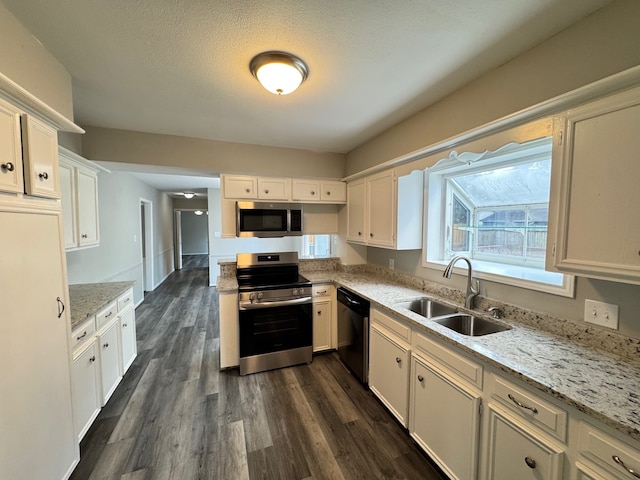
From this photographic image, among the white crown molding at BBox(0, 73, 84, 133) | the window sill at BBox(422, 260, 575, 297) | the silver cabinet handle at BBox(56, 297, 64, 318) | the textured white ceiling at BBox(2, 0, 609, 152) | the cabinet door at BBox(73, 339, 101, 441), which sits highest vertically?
the textured white ceiling at BBox(2, 0, 609, 152)

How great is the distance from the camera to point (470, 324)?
1880mm

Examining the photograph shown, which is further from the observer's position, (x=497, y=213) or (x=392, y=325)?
(x=497, y=213)

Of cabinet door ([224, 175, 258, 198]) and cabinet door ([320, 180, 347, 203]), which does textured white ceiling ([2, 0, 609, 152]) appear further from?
cabinet door ([320, 180, 347, 203])

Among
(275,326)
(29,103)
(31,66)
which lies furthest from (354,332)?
(31,66)

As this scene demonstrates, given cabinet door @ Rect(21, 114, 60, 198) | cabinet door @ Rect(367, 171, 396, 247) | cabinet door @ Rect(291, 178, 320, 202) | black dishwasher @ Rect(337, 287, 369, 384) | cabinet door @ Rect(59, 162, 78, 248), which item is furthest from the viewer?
cabinet door @ Rect(291, 178, 320, 202)

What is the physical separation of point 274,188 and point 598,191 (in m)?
2.67

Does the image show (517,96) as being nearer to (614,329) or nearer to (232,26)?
(614,329)

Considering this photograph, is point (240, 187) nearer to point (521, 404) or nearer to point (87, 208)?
point (87, 208)

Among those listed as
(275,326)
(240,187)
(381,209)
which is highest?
(240,187)

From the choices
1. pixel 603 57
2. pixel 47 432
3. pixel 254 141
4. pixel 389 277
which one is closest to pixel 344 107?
pixel 254 141

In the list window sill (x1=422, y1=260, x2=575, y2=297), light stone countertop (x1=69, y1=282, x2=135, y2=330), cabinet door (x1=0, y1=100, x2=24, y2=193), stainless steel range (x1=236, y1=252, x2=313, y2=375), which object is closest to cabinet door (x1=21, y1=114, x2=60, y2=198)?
cabinet door (x1=0, y1=100, x2=24, y2=193)

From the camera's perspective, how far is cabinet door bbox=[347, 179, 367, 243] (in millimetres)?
2995

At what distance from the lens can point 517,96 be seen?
1.50 m

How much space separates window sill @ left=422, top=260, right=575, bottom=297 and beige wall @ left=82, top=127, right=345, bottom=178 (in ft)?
6.99
